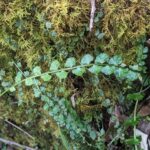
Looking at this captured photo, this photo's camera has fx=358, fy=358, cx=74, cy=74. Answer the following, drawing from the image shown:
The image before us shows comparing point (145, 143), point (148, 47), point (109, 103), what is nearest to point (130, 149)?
point (145, 143)

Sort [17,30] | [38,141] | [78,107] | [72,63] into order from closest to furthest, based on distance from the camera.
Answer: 1. [72,63]
2. [17,30]
3. [78,107]
4. [38,141]

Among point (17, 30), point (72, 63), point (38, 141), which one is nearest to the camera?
point (72, 63)

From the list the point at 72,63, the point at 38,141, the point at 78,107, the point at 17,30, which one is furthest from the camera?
the point at 38,141

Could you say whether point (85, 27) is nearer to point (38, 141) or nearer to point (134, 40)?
point (134, 40)

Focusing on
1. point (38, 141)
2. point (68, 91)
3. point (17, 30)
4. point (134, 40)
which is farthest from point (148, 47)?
point (38, 141)

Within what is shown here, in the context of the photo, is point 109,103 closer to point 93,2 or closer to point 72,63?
point 72,63

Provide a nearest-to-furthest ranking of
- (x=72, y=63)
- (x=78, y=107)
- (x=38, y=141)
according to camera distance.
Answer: (x=72, y=63) < (x=78, y=107) < (x=38, y=141)

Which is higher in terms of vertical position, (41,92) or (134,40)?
(134,40)

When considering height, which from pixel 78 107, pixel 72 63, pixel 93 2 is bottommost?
pixel 78 107

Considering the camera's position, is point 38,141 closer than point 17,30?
No
